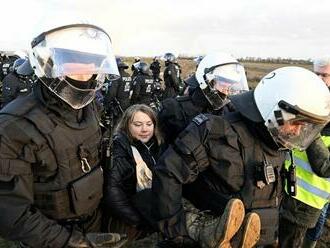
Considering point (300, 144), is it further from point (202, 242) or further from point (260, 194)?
point (202, 242)

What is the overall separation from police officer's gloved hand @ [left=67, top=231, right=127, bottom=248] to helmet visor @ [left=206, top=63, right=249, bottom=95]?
5.72 ft

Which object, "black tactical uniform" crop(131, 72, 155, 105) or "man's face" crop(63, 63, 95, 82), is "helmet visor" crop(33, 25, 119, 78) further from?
"black tactical uniform" crop(131, 72, 155, 105)

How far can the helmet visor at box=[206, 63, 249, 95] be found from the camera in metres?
3.73

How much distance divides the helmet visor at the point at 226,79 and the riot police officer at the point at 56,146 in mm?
1477

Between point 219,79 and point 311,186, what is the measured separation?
1141mm

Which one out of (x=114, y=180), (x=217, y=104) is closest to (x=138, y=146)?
(x=114, y=180)

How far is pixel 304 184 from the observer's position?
3.51 m

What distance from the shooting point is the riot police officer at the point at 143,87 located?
34.2 feet

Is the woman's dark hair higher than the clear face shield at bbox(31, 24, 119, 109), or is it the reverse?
the clear face shield at bbox(31, 24, 119, 109)

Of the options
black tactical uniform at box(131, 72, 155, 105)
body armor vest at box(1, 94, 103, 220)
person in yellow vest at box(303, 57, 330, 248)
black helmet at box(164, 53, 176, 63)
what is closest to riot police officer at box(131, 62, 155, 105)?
black tactical uniform at box(131, 72, 155, 105)

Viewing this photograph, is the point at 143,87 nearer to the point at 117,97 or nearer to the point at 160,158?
the point at 117,97

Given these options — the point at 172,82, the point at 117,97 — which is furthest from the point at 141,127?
the point at 172,82

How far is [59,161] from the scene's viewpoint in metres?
2.18

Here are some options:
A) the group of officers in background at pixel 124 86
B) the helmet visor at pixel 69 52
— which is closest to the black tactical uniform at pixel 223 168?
the helmet visor at pixel 69 52
